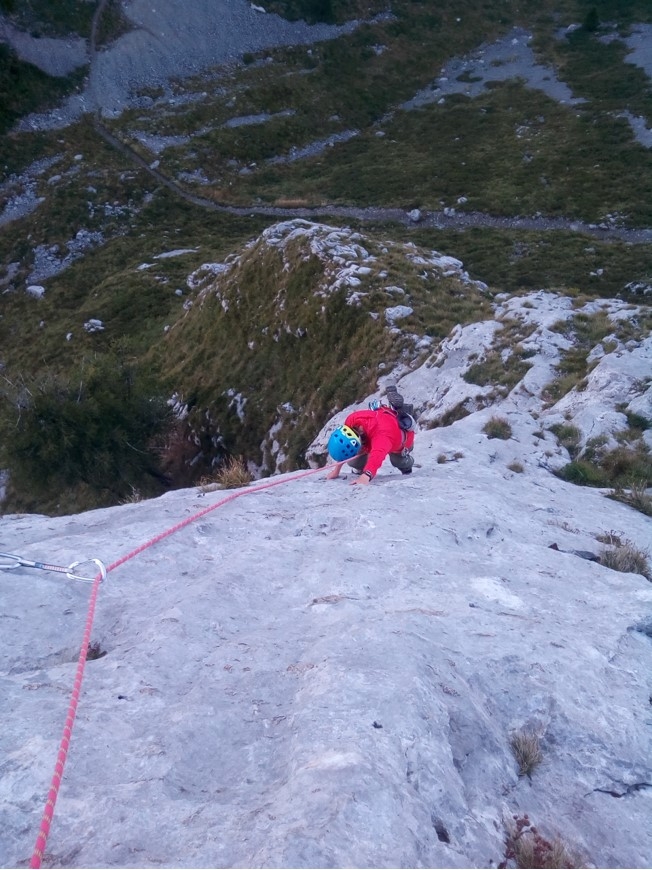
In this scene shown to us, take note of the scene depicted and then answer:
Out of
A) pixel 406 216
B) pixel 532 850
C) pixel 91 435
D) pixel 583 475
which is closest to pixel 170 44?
pixel 406 216

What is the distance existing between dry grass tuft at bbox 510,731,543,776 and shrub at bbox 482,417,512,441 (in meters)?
9.32

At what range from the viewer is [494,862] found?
403 cm

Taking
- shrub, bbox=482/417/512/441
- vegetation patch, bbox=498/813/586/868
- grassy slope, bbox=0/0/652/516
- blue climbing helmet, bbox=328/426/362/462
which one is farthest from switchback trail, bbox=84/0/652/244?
vegetation patch, bbox=498/813/586/868

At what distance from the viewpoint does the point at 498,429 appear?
558 inches

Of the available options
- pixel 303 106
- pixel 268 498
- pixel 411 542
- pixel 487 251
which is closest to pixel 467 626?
pixel 411 542

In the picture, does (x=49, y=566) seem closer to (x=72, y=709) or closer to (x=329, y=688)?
(x=72, y=709)

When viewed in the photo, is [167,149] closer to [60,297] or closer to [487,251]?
[60,297]

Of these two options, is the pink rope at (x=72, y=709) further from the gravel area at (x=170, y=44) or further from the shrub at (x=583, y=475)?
the gravel area at (x=170, y=44)

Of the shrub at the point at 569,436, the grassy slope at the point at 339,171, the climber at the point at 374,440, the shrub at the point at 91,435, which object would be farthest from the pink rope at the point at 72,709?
the grassy slope at the point at 339,171

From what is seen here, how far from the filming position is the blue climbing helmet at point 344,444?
11.4m

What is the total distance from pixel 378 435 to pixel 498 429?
398cm

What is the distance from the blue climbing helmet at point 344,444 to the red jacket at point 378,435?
31 cm

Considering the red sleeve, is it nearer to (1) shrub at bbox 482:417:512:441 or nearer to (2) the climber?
(2) the climber

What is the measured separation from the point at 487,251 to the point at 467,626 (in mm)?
43853
